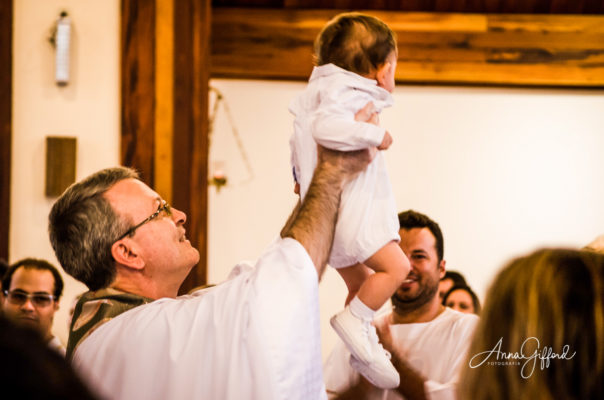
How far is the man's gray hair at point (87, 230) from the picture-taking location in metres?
1.75

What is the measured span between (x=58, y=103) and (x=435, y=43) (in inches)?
114

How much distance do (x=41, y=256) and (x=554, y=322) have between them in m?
3.44

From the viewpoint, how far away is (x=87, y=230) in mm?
1759

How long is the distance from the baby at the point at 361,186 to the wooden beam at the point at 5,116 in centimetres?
237

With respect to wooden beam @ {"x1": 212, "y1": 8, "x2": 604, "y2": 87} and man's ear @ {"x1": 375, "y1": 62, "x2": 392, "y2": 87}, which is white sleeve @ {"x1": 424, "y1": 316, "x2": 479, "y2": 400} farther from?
wooden beam @ {"x1": 212, "y1": 8, "x2": 604, "y2": 87}

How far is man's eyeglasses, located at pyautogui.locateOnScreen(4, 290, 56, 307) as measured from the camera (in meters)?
3.29

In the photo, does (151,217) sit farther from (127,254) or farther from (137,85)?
(137,85)

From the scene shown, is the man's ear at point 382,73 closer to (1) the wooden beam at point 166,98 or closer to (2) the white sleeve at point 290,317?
(2) the white sleeve at point 290,317

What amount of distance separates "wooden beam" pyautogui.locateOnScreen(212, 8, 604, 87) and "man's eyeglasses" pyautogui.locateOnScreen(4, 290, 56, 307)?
8.44 ft

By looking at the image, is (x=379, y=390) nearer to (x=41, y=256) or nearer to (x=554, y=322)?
(x=554, y=322)

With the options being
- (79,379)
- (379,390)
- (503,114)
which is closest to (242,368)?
(79,379)

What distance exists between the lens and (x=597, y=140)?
6.52 m

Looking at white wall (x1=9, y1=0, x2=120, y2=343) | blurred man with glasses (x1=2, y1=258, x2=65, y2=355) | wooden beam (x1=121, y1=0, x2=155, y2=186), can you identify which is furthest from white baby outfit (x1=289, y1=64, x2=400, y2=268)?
white wall (x1=9, y1=0, x2=120, y2=343)

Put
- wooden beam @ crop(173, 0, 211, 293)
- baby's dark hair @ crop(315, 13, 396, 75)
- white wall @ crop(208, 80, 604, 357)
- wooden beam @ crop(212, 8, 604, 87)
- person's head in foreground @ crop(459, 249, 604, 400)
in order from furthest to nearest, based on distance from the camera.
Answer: white wall @ crop(208, 80, 604, 357) < wooden beam @ crop(212, 8, 604, 87) < wooden beam @ crop(173, 0, 211, 293) < baby's dark hair @ crop(315, 13, 396, 75) < person's head in foreground @ crop(459, 249, 604, 400)
